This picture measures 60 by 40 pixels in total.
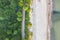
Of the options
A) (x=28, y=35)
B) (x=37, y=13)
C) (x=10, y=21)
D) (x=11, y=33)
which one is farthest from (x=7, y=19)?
(x=37, y=13)

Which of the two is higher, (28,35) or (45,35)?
(45,35)

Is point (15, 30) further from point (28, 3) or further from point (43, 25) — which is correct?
point (43, 25)

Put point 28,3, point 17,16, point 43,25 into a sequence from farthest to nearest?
point 17,16 < point 28,3 < point 43,25

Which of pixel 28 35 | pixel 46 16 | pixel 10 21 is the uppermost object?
pixel 46 16

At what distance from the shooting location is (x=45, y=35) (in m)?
1.38

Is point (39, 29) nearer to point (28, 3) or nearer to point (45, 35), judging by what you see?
point (45, 35)

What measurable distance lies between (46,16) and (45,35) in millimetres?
157

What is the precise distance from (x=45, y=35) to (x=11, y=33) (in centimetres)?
83

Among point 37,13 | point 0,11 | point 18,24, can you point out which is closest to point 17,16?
point 18,24

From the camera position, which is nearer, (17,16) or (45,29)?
(45,29)

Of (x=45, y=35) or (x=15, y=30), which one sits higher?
(x=45, y=35)

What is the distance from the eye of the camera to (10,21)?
2180 mm

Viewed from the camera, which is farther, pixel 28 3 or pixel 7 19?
pixel 7 19

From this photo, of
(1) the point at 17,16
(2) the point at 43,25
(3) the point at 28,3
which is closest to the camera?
(2) the point at 43,25
